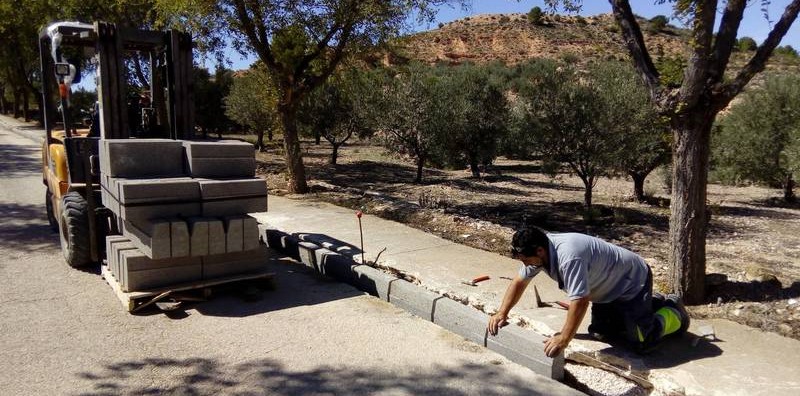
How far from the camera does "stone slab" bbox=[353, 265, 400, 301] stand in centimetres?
594

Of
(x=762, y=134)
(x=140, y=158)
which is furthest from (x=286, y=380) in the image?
(x=762, y=134)

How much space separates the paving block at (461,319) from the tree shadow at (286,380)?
0.44 m

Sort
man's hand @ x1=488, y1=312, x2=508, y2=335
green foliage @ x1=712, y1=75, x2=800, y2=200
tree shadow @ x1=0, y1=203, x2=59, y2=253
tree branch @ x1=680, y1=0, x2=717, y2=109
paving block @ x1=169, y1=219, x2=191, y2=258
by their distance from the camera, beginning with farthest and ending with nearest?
1. green foliage @ x1=712, y1=75, x2=800, y2=200
2. tree shadow @ x1=0, y1=203, x2=59, y2=253
3. paving block @ x1=169, y1=219, x2=191, y2=258
4. tree branch @ x1=680, y1=0, x2=717, y2=109
5. man's hand @ x1=488, y1=312, x2=508, y2=335

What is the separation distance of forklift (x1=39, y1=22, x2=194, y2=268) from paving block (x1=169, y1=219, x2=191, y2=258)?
1.88 m

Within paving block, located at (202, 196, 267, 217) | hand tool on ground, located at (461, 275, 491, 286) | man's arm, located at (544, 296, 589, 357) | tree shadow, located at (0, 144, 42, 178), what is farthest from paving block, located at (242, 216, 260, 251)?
tree shadow, located at (0, 144, 42, 178)

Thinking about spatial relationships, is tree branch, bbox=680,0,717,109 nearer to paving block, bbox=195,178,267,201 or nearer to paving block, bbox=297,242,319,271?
paving block, bbox=195,178,267,201

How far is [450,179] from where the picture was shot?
18.8m

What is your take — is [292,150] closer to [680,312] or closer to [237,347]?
[237,347]

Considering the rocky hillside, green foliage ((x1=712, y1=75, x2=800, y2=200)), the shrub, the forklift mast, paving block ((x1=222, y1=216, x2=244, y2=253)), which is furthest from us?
the shrub

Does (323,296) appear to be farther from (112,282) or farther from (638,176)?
(638,176)

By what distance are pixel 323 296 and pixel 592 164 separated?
26.1 feet

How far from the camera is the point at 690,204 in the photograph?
5172 mm

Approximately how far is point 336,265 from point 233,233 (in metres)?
1.55

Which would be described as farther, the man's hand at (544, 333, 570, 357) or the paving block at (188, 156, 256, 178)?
the paving block at (188, 156, 256, 178)
